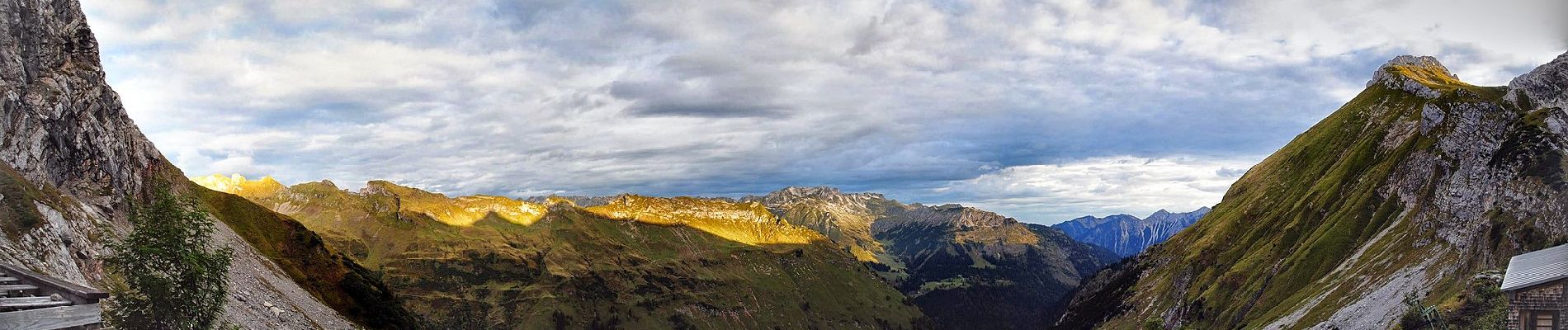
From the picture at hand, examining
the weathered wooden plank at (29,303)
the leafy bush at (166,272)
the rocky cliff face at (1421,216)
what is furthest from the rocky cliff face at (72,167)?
the rocky cliff face at (1421,216)

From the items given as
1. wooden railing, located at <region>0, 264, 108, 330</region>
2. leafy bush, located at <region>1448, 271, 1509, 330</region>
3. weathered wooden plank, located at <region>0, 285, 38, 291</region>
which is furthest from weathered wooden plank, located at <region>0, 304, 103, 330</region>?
leafy bush, located at <region>1448, 271, 1509, 330</region>

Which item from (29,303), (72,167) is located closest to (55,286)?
(29,303)

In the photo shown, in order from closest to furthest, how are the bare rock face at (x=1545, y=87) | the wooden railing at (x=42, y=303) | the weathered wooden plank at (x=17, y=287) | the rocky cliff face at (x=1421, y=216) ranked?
the wooden railing at (x=42, y=303) < the weathered wooden plank at (x=17, y=287) < the rocky cliff face at (x=1421, y=216) < the bare rock face at (x=1545, y=87)

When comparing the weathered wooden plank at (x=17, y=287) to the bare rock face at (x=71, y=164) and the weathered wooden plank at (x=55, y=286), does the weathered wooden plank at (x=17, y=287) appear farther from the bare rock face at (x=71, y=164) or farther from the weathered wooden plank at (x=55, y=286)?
the bare rock face at (x=71, y=164)

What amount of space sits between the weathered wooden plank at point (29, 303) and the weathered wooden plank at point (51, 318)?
0.55ft

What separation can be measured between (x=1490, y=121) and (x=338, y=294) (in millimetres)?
187298

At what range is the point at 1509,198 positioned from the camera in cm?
9631

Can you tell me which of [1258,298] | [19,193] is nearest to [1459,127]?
[1258,298]

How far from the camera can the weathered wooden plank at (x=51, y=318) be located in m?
19.5

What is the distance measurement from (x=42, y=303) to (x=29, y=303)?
0.75 metres

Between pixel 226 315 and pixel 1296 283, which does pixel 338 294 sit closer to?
pixel 226 315

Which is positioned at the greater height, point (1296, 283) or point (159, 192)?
point (159, 192)

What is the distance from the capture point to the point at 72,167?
74.8 metres

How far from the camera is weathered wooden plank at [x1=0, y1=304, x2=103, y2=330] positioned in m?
19.5
